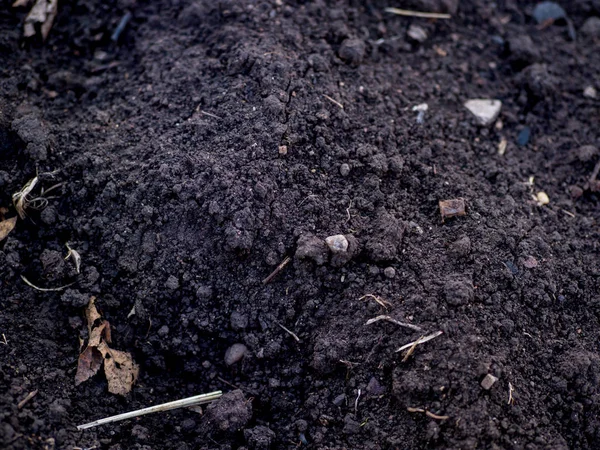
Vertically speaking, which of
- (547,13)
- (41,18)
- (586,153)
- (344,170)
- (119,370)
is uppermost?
(41,18)

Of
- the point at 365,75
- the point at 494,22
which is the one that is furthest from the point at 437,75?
the point at 494,22

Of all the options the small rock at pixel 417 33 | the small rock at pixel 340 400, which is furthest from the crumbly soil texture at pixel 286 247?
the small rock at pixel 417 33

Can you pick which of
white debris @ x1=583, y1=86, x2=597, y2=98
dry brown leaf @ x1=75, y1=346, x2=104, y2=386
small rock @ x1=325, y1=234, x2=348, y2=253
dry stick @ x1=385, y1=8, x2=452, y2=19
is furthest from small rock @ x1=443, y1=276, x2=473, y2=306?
dry stick @ x1=385, y1=8, x2=452, y2=19

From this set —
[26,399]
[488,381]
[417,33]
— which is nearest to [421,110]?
[417,33]

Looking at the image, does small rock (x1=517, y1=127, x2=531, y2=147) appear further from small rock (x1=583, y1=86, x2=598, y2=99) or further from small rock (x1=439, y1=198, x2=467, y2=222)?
small rock (x1=439, y1=198, x2=467, y2=222)

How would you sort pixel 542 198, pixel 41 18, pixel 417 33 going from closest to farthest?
1. pixel 542 198
2. pixel 41 18
3. pixel 417 33

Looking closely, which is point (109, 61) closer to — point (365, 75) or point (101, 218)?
point (101, 218)

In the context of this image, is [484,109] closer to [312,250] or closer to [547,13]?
[547,13]
